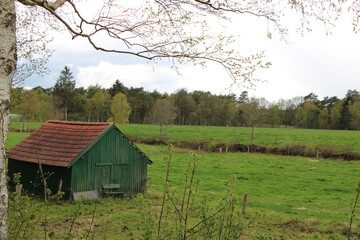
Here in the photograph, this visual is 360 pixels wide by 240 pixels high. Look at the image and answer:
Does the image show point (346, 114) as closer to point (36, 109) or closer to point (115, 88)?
point (115, 88)

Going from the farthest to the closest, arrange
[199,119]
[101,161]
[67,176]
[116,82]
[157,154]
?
[199,119], [116,82], [157,154], [101,161], [67,176]

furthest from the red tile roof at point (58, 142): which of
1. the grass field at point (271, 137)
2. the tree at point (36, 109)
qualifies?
the tree at point (36, 109)

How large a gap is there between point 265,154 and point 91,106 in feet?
185

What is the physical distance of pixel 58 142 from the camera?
19812 millimetres

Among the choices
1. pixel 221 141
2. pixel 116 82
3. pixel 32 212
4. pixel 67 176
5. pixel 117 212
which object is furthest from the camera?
pixel 116 82

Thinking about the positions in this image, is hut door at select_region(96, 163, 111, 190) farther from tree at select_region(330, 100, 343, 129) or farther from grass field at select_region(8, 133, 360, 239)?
tree at select_region(330, 100, 343, 129)

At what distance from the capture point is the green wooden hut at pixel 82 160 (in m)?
17.8

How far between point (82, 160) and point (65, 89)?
71.3 m

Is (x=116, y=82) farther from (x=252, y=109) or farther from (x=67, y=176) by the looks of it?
(x=67, y=176)

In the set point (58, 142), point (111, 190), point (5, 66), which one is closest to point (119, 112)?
point (58, 142)

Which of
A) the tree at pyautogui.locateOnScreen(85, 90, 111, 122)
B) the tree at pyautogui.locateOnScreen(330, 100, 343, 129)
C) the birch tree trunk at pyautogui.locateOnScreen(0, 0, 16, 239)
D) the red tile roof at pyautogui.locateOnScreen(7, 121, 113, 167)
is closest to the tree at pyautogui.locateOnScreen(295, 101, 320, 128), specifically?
the tree at pyautogui.locateOnScreen(330, 100, 343, 129)

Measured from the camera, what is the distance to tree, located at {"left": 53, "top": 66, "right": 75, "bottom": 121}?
3307 inches

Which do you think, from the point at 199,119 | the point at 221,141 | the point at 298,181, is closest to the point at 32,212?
the point at 298,181

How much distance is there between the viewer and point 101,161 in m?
19.0
